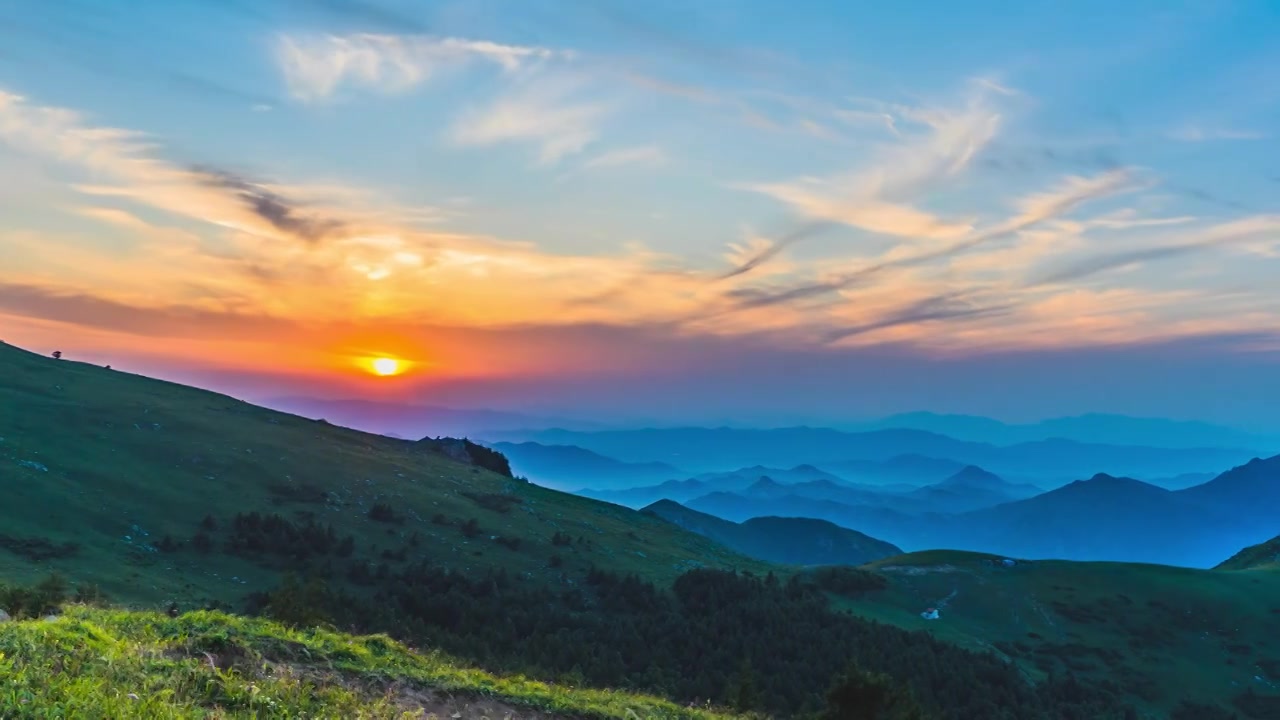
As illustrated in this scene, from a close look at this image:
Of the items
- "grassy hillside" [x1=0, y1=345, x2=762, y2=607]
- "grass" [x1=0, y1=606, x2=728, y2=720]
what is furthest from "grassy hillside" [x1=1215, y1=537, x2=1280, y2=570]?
"grass" [x1=0, y1=606, x2=728, y2=720]

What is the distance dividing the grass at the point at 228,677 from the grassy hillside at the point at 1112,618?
236 ft

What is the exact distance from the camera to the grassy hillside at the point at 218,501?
44.9 metres

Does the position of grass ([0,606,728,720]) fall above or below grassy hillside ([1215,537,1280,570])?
below

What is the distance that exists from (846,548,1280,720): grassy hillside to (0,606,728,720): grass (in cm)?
7192

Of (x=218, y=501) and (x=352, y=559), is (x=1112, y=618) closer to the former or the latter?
(x=352, y=559)

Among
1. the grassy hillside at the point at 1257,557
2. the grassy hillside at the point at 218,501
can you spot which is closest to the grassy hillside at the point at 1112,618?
the grassy hillside at the point at 218,501

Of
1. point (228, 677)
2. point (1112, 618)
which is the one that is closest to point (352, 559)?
point (228, 677)

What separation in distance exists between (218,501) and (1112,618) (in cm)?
11004

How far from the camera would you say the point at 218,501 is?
59844 millimetres

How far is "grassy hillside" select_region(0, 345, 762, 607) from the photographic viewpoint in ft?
147

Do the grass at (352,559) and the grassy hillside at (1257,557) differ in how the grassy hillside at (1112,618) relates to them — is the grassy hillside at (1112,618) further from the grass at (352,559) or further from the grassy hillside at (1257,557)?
the grassy hillside at (1257,557)

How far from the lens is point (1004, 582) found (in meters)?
99.7

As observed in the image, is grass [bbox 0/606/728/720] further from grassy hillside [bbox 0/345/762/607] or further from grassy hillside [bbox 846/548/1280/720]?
grassy hillside [bbox 846/548/1280/720]

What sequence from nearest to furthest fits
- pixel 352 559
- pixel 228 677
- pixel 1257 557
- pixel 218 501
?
1. pixel 228 677
2. pixel 352 559
3. pixel 218 501
4. pixel 1257 557
